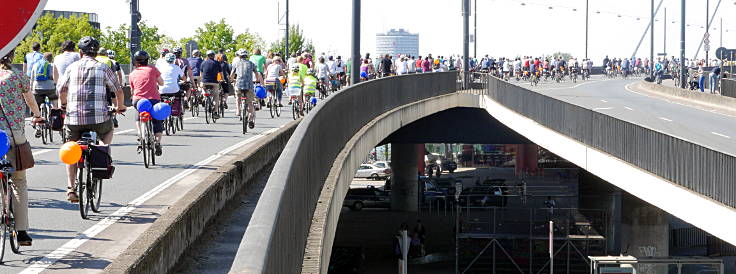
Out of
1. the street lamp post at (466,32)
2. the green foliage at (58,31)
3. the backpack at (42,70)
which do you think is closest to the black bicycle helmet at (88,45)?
the backpack at (42,70)

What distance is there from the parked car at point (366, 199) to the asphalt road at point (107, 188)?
144 ft

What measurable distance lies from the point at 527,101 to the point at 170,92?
1692 centimetres

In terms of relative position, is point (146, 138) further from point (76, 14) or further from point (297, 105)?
point (76, 14)

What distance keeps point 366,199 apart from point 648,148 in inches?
1994

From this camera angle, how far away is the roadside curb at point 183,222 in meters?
8.11

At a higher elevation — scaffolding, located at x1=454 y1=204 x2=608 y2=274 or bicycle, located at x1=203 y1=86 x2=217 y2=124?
bicycle, located at x1=203 y1=86 x2=217 y2=124

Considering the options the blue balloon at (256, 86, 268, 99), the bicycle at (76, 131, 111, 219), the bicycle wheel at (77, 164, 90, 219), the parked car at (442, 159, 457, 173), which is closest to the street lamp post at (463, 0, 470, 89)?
the blue balloon at (256, 86, 268, 99)

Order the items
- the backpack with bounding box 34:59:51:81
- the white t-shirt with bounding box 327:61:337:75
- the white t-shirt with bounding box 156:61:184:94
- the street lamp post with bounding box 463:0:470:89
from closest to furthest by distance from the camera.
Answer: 1. the backpack with bounding box 34:59:51:81
2. the white t-shirt with bounding box 156:61:184:94
3. the white t-shirt with bounding box 327:61:337:75
4. the street lamp post with bounding box 463:0:470:89

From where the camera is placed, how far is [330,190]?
48.2 ft

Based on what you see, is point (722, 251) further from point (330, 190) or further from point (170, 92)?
point (330, 190)

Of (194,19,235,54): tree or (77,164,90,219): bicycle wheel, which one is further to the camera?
(194,19,235,54): tree

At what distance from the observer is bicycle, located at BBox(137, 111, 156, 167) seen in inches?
651

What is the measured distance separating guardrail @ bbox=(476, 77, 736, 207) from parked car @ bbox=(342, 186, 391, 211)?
34.9 meters

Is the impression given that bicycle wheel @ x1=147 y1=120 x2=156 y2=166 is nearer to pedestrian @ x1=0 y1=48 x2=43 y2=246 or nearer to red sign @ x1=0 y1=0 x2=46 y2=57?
pedestrian @ x1=0 y1=48 x2=43 y2=246
